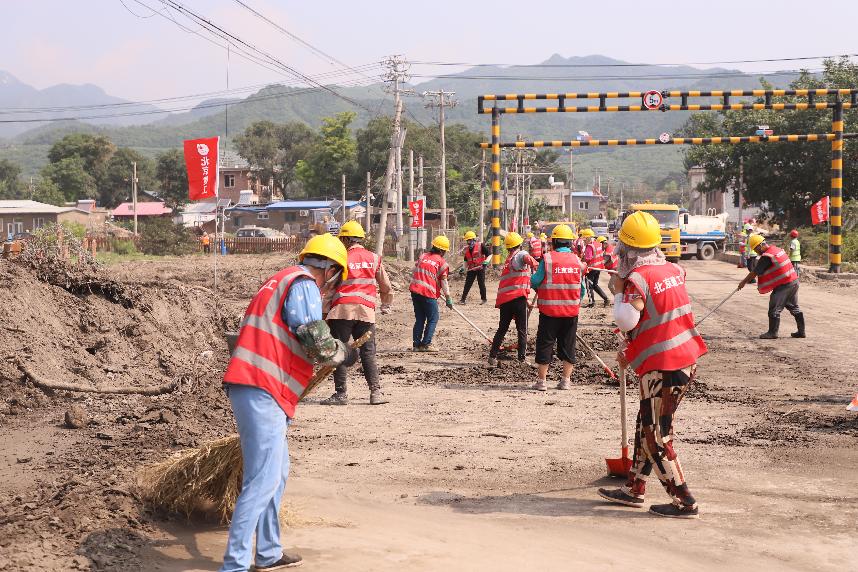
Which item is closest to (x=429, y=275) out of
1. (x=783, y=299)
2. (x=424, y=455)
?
(x=783, y=299)

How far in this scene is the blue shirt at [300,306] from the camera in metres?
5.02

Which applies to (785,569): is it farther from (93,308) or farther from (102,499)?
(93,308)

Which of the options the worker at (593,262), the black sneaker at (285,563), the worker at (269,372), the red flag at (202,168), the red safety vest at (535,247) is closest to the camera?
the worker at (269,372)

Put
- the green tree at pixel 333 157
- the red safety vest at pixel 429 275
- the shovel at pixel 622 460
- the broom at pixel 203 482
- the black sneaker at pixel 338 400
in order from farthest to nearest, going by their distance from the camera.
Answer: the green tree at pixel 333 157 < the red safety vest at pixel 429 275 < the black sneaker at pixel 338 400 < the shovel at pixel 622 460 < the broom at pixel 203 482

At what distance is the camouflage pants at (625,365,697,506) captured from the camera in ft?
21.0

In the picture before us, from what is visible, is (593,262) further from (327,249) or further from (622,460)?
(327,249)

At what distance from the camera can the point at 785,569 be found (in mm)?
5477

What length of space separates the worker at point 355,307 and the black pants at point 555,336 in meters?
1.88

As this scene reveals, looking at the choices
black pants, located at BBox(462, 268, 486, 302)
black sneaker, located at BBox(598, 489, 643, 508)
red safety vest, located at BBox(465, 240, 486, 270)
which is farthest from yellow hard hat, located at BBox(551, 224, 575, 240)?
black pants, located at BBox(462, 268, 486, 302)

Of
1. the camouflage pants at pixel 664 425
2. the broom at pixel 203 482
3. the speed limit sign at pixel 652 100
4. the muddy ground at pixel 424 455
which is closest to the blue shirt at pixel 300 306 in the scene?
the broom at pixel 203 482

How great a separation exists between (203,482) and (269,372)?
4.04 ft

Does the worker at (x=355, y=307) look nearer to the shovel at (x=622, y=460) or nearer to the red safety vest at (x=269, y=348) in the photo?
the shovel at (x=622, y=460)

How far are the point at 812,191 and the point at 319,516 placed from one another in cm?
5125

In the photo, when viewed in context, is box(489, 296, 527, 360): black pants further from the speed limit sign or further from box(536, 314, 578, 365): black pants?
the speed limit sign
